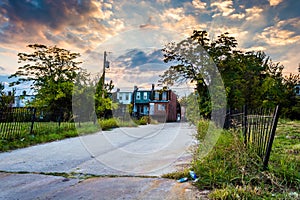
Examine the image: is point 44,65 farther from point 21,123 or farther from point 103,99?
point 21,123

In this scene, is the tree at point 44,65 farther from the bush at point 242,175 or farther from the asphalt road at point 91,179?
the bush at point 242,175

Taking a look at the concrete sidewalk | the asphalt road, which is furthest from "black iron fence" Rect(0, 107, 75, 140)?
the concrete sidewalk

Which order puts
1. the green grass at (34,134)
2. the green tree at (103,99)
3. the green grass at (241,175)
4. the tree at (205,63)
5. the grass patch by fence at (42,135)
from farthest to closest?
the green tree at (103,99) → the tree at (205,63) → the green grass at (34,134) → the grass patch by fence at (42,135) → the green grass at (241,175)

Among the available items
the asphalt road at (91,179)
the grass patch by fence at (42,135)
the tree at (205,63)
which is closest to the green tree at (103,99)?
the grass patch by fence at (42,135)

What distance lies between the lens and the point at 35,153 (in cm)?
542

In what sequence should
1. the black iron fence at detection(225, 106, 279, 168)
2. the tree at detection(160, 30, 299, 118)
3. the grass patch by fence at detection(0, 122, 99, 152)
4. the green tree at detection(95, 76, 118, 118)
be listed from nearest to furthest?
the black iron fence at detection(225, 106, 279, 168)
the grass patch by fence at detection(0, 122, 99, 152)
the tree at detection(160, 30, 299, 118)
the green tree at detection(95, 76, 118, 118)

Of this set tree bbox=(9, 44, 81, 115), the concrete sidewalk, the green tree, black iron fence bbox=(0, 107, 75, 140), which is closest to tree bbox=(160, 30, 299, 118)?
black iron fence bbox=(0, 107, 75, 140)

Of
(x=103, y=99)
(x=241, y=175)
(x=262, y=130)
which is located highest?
(x=103, y=99)

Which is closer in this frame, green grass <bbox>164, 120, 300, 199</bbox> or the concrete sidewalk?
green grass <bbox>164, 120, 300, 199</bbox>

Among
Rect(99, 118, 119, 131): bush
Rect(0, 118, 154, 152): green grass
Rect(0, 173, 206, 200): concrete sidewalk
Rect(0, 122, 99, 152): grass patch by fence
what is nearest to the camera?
Rect(0, 173, 206, 200): concrete sidewalk

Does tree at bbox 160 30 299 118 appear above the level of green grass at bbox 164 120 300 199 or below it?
above

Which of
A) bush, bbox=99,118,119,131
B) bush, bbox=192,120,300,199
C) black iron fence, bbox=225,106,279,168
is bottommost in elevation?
bush, bbox=192,120,300,199

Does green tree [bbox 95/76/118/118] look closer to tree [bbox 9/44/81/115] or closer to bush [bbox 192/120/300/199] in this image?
tree [bbox 9/44/81/115]

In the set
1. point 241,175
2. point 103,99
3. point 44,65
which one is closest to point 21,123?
point 103,99
